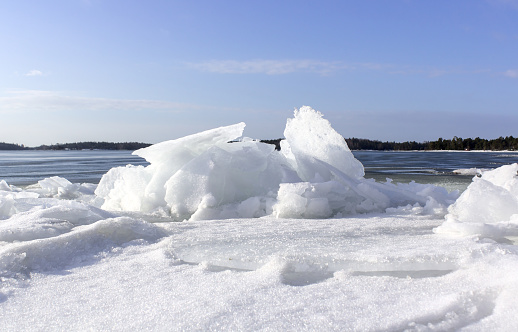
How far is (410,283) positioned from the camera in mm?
1946

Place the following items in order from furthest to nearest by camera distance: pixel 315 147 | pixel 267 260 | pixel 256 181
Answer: pixel 315 147
pixel 256 181
pixel 267 260

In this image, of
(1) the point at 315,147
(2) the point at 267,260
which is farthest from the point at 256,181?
(2) the point at 267,260

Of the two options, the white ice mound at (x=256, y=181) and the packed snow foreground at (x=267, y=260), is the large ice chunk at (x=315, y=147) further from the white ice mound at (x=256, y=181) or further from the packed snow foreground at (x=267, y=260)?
the packed snow foreground at (x=267, y=260)

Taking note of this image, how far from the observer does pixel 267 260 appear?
2.39 metres

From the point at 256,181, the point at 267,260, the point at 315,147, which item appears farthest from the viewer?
the point at 315,147

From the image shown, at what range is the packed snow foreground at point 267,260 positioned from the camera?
5.21 ft

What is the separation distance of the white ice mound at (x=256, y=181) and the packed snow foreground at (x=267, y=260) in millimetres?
26

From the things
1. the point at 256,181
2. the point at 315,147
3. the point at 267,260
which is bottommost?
the point at 267,260

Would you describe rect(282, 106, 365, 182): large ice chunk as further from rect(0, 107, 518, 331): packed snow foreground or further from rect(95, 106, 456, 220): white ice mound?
rect(0, 107, 518, 331): packed snow foreground

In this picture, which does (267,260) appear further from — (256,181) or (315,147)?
(315,147)

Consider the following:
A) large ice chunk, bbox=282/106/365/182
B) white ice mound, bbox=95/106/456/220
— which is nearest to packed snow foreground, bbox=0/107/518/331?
white ice mound, bbox=95/106/456/220

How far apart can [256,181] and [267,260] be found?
2955mm

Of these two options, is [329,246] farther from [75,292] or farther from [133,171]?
[133,171]

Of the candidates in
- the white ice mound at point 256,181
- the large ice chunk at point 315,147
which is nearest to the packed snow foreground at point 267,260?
the white ice mound at point 256,181
